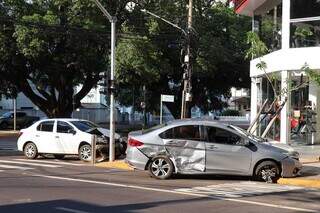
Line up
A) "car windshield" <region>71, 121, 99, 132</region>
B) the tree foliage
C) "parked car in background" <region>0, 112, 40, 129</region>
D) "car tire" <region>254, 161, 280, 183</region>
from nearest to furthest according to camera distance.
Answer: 1. "car tire" <region>254, 161, 280, 183</region>
2. "car windshield" <region>71, 121, 99, 132</region>
3. the tree foliage
4. "parked car in background" <region>0, 112, 40, 129</region>

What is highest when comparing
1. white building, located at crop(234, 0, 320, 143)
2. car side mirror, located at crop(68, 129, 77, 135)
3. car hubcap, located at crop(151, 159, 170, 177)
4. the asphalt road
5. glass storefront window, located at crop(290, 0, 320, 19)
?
glass storefront window, located at crop(290, 0, 320, 19)

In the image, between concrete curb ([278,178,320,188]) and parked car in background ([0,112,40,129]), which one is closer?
concrete curb ([278,178,320,188])

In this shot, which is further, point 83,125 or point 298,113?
point 298,113

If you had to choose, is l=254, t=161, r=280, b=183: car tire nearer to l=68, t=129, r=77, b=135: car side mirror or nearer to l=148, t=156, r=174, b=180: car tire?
l=148, t=156, r=174, b=180: car tire

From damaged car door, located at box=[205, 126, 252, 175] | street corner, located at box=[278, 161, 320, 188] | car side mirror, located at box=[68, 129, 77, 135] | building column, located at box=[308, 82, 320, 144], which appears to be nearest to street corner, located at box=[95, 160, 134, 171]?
car side mirror, located at box=[68, 129, 77, 135]

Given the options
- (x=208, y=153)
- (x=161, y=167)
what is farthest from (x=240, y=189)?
(x=161, y=167)

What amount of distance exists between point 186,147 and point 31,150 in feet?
30.7

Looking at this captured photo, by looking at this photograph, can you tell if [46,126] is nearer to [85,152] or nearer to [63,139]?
[63,139]

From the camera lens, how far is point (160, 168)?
54.3ft

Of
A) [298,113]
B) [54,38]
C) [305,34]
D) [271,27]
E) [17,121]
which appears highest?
[54,38]

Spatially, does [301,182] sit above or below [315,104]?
below

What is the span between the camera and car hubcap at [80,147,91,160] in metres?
22.7

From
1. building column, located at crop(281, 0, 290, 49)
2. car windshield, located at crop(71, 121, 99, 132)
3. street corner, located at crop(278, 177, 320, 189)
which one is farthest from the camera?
building column, located at crop(281, 0, 290, 49)

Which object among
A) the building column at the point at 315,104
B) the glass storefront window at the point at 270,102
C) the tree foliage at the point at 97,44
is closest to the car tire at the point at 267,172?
the glass storefront window at the point at 270,102
